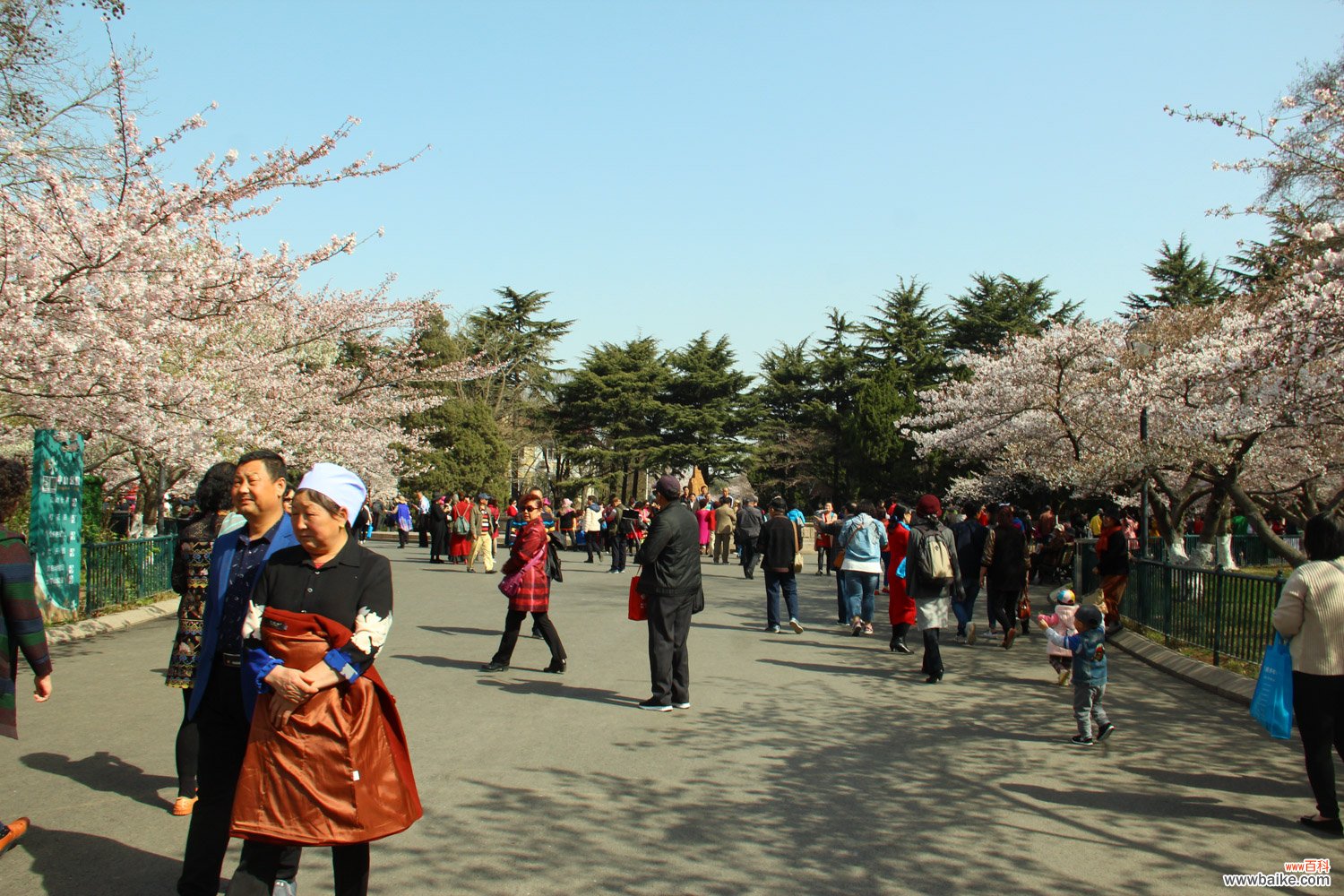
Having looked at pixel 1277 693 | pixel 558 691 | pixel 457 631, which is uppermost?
pixel 1277 693

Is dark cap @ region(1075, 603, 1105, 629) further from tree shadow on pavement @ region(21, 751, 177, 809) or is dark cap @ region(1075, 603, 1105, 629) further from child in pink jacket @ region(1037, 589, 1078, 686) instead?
tree shadow on pavement @ region(21, 751, 177, 809)

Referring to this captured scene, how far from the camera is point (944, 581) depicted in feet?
34.6

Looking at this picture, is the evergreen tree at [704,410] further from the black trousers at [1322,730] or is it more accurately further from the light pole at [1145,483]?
the black trousers at [1322,730]

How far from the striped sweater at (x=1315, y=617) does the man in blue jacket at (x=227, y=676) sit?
5002mm

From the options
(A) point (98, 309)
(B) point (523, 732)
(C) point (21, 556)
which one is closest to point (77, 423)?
(A) point (98, 309)

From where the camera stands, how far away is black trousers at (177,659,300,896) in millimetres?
4125

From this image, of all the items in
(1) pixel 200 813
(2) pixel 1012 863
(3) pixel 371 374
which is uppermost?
(3) pixel 371 374

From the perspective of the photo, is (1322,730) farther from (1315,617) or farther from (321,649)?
(321,649)

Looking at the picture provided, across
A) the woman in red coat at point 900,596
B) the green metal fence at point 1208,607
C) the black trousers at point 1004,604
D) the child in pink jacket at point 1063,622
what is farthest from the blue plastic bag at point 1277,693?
the black trousers at point 1004,604

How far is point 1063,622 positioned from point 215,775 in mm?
7109

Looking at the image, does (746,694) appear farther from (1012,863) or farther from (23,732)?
(23,732)

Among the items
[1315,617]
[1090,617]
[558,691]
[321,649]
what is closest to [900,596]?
[1090,617]

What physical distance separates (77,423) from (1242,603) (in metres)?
12.6

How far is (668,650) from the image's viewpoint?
8672mm
